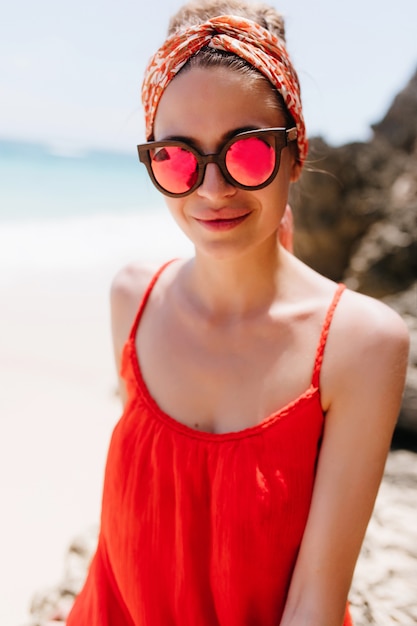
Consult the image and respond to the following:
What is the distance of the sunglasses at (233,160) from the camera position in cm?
138

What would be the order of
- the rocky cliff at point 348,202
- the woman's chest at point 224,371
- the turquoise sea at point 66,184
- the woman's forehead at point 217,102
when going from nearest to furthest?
1. the woman's forehead at point 217,102
2. the woman's chest at point 224,371
3. the rocky cliff at point 348,202
4. the turquoise sea at point 66,184

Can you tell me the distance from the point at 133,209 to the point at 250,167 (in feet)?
59.0

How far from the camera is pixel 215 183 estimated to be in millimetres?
1418

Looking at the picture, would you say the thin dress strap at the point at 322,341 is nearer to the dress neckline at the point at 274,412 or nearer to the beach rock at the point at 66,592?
the dress neckline at the point at 274,412

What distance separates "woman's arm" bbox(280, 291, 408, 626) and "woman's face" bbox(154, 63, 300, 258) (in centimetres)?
34

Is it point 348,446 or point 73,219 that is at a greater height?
point 73,219

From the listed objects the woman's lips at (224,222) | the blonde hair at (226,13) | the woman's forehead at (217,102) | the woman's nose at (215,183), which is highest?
the blonde hair at (226,13)

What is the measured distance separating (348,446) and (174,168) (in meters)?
0.80

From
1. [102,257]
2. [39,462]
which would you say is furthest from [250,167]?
[102,257]

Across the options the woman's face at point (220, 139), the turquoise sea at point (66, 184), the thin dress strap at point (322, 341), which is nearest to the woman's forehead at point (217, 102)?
the woman's face at point (220, 139)

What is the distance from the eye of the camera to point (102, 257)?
11.2 m

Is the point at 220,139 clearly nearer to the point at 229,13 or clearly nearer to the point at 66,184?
the point at 229,13

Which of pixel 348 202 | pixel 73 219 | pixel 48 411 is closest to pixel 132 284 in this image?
pixel 48 411

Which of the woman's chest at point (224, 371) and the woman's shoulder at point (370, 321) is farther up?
the woman's shoulder at point (370, 321)
